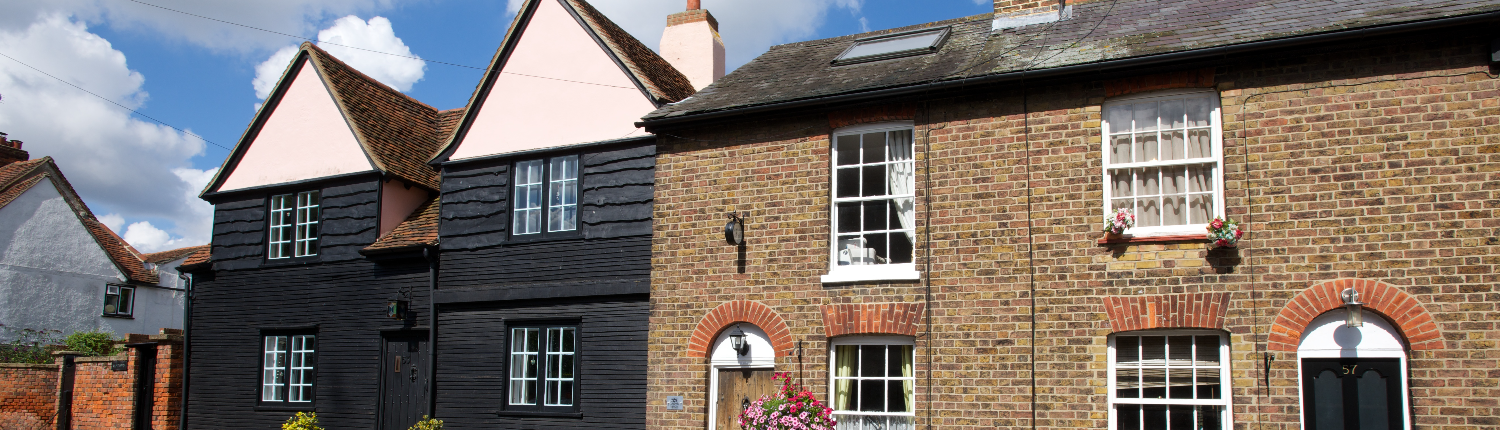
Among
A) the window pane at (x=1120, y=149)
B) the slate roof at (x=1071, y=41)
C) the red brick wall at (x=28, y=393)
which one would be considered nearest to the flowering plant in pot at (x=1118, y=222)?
the window pane at (x=1120, y=149)

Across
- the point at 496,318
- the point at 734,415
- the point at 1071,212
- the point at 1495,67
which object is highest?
the point at 1495,67

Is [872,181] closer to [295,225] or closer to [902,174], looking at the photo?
[902,174]

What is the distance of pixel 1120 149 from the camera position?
1012 centimetres

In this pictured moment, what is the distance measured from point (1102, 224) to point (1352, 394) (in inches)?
103

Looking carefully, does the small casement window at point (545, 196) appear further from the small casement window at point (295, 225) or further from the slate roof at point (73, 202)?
the slate roof at point (73, 202)

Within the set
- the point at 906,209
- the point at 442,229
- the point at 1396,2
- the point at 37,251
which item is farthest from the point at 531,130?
the point at 37,251

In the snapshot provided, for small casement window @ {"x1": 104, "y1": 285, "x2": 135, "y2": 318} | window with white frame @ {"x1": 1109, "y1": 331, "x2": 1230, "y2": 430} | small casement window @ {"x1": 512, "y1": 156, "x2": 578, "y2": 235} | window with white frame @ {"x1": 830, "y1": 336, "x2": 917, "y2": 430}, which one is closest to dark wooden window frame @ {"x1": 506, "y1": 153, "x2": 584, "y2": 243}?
small casement window @ {"x1": 512, "y1": 156, "x2": 578, "y2": 235}

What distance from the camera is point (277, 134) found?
648 inches

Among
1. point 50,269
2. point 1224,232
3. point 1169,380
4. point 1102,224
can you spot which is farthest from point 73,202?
point 1224,232

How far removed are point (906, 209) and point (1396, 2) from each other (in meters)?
5.19

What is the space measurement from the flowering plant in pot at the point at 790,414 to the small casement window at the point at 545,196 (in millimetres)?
4142

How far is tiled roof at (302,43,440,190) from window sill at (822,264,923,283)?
25.6 ft

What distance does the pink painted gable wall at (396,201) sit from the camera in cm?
1534

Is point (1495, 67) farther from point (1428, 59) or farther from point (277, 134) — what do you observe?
point (277, 134)
